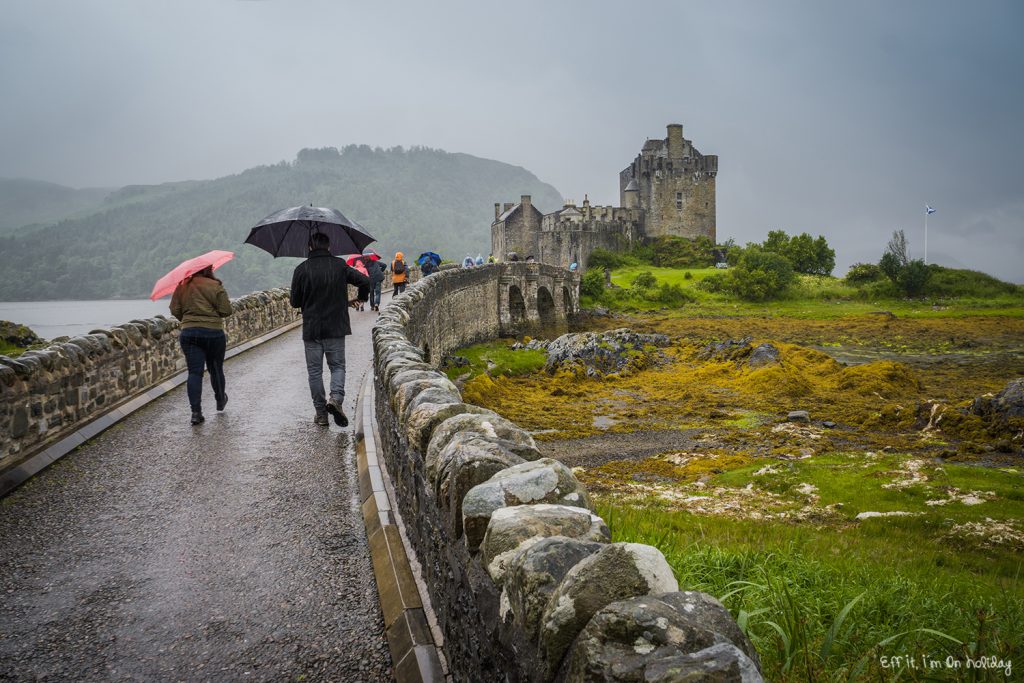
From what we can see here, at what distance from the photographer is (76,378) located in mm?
8250

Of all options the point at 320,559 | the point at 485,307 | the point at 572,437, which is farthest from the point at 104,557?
the point at 485,307

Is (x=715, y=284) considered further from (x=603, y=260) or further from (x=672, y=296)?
(x=603, y=260)

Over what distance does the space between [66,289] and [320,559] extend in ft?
377

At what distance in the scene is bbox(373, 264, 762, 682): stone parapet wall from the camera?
1.85 meters

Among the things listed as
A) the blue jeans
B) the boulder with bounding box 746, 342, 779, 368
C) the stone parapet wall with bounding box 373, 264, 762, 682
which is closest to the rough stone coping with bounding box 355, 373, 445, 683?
the stone parapet wall with bounding box 373, 264, 762, 682

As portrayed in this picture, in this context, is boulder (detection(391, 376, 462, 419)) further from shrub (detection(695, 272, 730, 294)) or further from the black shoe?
shrub (detection(695, 272, 730, 294))

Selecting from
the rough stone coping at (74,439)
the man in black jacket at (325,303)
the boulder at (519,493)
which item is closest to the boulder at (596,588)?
the boulder at (519,493)

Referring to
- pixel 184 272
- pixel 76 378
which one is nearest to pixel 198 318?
pixel 184 272

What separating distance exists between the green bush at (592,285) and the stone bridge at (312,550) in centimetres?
4302

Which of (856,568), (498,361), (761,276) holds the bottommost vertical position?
(856,568)

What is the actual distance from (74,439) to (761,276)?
51.2 meters

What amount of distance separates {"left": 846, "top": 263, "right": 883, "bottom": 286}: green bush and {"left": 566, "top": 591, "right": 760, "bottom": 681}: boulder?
2353 inches

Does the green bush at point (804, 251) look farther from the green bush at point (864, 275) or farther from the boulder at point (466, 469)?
the boulder at point (466, 469)

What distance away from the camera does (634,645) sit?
6.09 feet
